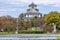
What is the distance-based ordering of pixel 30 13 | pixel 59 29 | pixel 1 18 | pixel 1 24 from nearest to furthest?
pixel 59 29 → pixel 1 24 → pixel 1 18 → pixel 30 13

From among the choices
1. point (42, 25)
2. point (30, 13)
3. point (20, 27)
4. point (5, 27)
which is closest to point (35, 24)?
point (42, 25)

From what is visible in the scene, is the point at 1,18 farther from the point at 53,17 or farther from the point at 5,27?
the point at 53,17

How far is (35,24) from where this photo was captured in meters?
44.0

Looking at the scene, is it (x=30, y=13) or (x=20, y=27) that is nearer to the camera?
(x=20, y=27)

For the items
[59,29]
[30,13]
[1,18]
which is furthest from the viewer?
[30,13]

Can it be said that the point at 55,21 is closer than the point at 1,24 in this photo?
Yes

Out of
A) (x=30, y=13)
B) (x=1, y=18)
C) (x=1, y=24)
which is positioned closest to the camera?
(x=1, y=24)

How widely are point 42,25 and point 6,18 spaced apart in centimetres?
812

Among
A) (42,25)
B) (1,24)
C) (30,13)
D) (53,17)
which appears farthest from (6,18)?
(30,13)

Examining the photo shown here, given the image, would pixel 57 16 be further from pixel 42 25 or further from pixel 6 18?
pixel 6 18

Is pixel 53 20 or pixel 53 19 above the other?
pixel 53 19

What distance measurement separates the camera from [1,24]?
4247cm

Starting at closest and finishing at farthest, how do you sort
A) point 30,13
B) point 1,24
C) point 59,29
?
point 59,29 < point 1,24 < point 30,13

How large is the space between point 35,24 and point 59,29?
21.6 feet
